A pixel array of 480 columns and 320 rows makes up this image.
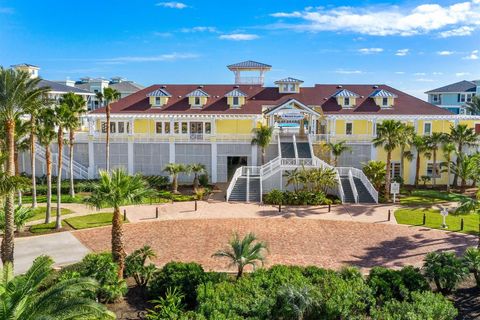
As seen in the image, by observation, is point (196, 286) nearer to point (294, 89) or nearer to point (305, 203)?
point (305, 203)

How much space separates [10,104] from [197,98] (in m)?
29.5

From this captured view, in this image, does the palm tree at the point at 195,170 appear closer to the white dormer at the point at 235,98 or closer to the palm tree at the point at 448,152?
the white dormer at the point at 235,98

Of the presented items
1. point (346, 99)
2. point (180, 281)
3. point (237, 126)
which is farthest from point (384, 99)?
point (180, 281)

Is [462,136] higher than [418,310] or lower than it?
higher

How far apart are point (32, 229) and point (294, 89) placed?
111 feet

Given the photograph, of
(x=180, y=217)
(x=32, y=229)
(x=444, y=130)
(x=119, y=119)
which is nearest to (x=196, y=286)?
(x=180, y=217)

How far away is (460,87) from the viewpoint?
246 ft

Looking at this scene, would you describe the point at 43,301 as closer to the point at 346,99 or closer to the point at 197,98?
the point at 197,98

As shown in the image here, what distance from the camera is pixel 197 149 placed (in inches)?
1683

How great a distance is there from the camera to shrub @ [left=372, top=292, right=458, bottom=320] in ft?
46.8

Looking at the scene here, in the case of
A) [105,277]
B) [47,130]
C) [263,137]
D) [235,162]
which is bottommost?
[105,277]

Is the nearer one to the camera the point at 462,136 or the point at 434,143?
the point at 462,136

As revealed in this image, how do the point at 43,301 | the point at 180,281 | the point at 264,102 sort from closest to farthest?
the point at 43,301 → the point at 180,281 → the point at 264,102

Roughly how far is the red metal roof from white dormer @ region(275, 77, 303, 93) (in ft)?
1.96
